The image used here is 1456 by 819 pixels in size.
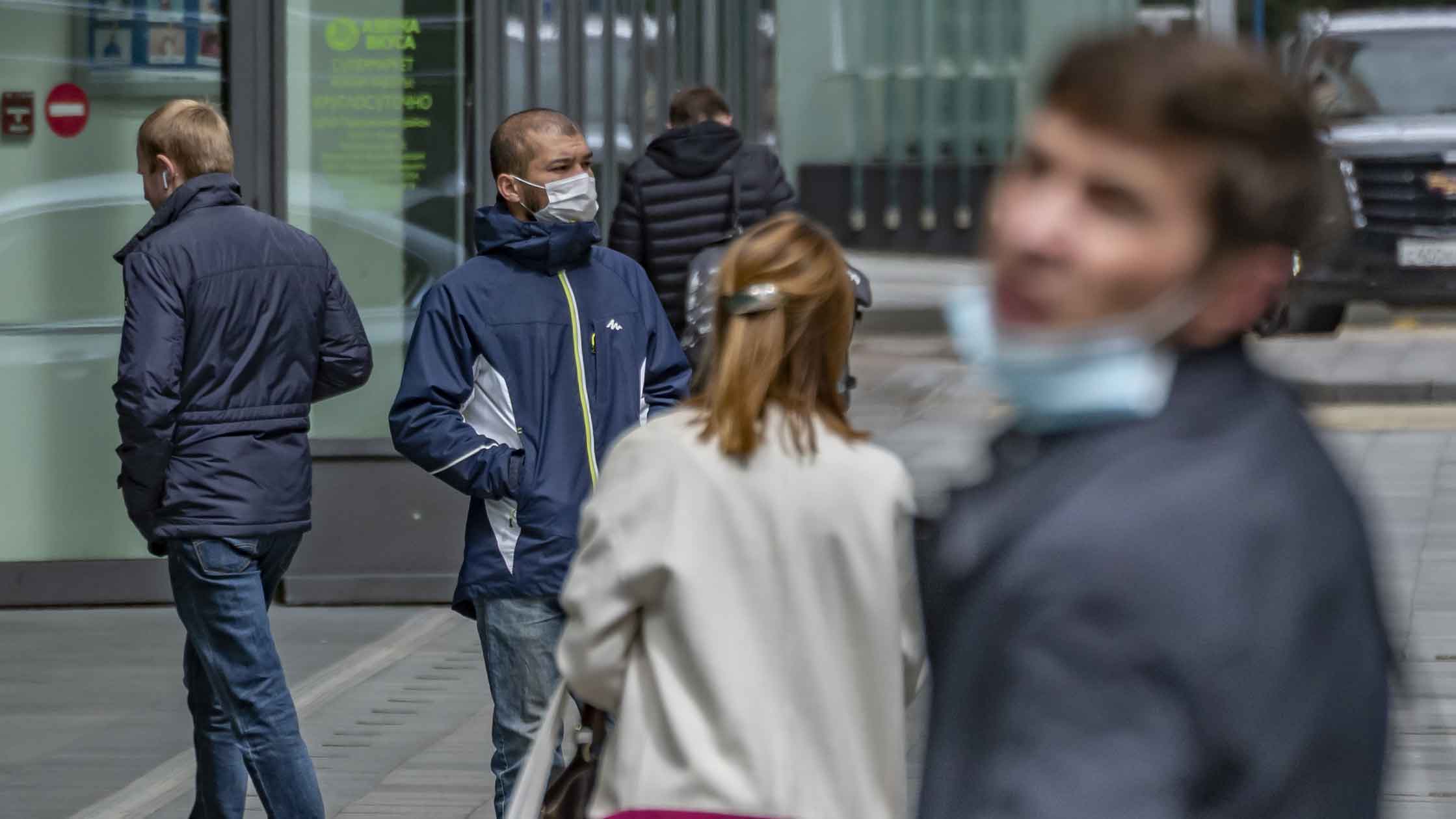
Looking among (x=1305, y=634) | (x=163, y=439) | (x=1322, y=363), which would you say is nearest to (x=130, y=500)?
(x=163, y=439)

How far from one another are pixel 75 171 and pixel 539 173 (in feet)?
14.3

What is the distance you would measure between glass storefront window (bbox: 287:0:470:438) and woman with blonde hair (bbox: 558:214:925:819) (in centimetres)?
552

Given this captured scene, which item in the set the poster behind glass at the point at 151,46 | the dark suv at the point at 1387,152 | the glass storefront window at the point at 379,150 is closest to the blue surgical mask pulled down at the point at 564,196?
the glass storefront window at the point at 379,150

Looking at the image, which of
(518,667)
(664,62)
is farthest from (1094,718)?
(664,62)

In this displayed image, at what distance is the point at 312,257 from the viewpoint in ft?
15.9

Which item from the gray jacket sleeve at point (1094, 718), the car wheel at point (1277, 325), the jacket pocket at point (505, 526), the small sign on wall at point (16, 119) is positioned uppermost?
the small sign on wall at point (16, 119)

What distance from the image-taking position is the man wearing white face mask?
4238 millimetres

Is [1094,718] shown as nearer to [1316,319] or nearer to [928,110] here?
[1316,319]

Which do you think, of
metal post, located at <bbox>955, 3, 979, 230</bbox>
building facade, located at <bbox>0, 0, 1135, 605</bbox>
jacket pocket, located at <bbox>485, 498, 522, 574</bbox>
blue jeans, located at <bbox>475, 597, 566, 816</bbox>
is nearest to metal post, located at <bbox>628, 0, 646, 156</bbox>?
building facade, located at <bbox>0, 0, 1135, 605</bbox>

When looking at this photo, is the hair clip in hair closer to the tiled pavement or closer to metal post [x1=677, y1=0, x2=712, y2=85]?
the tiled pavement

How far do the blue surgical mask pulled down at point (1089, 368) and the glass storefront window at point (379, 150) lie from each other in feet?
22.7

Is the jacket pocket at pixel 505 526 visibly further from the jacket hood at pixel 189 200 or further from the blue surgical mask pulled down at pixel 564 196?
the jacket hood at pixel 189 200

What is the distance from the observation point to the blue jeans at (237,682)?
457 cm

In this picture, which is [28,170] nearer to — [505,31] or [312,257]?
[505,31]
